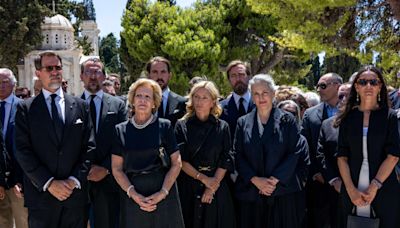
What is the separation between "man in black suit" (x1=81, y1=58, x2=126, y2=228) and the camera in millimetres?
5820

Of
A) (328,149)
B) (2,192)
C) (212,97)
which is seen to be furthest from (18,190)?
(328,149)

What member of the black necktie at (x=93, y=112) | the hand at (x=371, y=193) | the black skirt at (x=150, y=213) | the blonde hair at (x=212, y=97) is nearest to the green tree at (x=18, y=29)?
the black necktie at (x=93, y=112)

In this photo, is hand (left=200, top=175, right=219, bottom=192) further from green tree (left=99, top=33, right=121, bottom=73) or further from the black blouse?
green tree (left=99, top=33, right=121, bottom=73)

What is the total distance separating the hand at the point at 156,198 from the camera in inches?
193

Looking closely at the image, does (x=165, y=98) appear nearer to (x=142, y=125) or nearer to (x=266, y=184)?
(x=142, y=125)

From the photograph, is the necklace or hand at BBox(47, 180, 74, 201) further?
the necklace

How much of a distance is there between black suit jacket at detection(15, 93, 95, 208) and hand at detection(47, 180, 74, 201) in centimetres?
7

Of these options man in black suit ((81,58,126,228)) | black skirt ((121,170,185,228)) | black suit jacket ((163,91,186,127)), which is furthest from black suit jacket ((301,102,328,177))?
man in black suit ((81,58,126,228))

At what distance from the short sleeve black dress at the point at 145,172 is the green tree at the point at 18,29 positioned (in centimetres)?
2691

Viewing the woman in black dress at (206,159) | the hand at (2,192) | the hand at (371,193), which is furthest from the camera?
the hand at (2,192)

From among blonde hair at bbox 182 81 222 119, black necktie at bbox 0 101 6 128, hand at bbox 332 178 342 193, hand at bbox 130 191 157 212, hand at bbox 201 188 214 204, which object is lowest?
hand at bbox 201 188 214 204

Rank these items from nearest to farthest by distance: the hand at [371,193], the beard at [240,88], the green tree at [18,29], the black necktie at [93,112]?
the hand at [371,193], the black necktie at [93,112], the beard at [240,88], the green tree at [18,29]

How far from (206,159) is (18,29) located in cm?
2708

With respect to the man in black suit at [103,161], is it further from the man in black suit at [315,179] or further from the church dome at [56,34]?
the church dome at [56,34]
